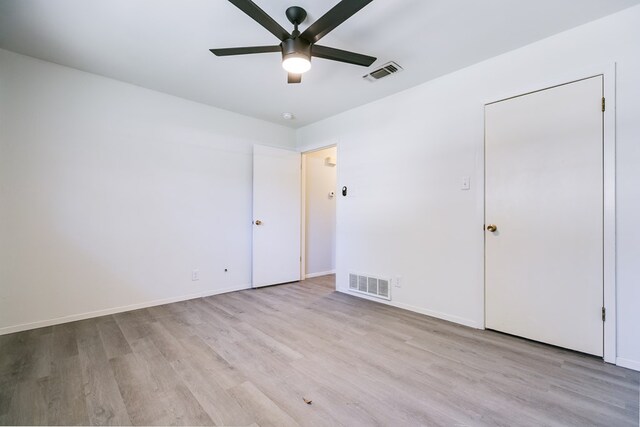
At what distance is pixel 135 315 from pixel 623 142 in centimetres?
447

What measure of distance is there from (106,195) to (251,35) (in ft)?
7.37

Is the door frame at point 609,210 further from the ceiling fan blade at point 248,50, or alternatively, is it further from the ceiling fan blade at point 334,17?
the ceiling fan blade at point 248,50

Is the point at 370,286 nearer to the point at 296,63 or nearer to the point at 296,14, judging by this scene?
the point at 296,63

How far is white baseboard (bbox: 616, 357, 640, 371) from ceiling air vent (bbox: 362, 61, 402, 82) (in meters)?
2.88

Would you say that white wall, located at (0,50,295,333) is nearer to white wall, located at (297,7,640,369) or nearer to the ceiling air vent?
white wall, located at (297,7,640,369)

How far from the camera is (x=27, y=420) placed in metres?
1.42

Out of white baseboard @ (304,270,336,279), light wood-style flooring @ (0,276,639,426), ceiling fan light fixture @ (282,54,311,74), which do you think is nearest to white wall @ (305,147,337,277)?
white baseboard @ (304,270,336,279)

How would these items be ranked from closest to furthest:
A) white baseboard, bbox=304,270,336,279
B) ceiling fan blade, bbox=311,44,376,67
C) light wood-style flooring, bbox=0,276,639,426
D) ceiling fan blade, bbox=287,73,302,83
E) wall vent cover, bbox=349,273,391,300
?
1. light wood-style flooring, bbox=0,276,639,426
2. ceiling fan blade, bbox=311,44,376,67
3. ceiling fan blade, bbox=287,73,302,83
4. wall vent cover, bbox=349,273,391,300
5. white baseboard, bbox=304,270,336,279

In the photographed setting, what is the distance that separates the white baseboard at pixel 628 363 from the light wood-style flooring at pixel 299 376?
0.18 ft

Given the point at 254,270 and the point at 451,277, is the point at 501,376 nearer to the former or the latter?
the point at 451,277

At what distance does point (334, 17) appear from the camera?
166cm

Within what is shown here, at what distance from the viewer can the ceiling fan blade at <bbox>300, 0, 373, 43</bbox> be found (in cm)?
154

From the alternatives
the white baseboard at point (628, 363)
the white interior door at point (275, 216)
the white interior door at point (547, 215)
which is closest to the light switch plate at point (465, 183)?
the white interior door at point (547, 215)

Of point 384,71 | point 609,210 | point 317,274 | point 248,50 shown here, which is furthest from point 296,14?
point 317,274
